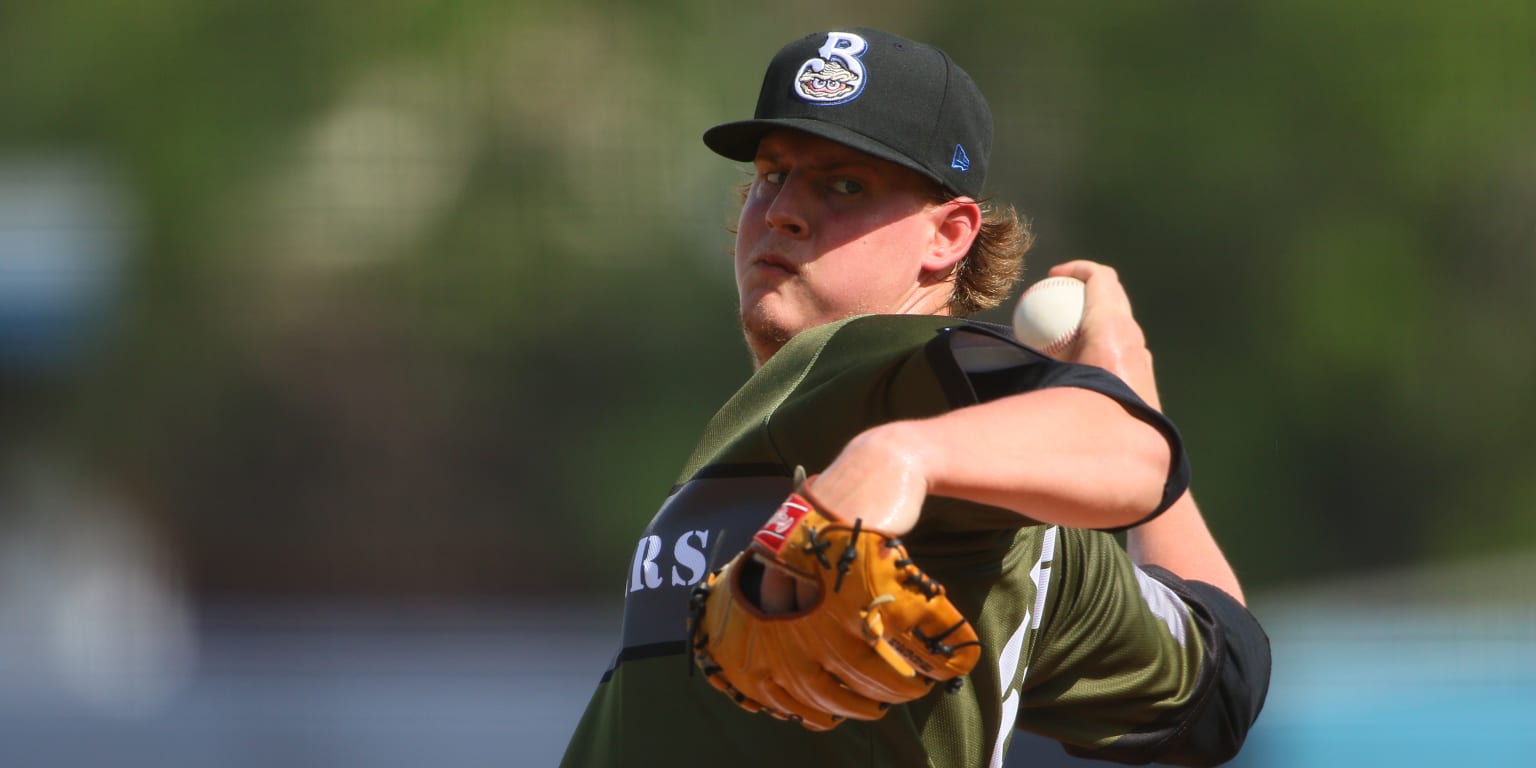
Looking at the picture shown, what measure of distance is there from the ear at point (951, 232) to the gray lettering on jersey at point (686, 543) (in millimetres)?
377

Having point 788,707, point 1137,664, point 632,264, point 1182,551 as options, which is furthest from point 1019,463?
point 632,264

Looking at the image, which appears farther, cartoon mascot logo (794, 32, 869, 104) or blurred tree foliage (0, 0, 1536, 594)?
blurred tree foliage (0, 0, 1536, 594)

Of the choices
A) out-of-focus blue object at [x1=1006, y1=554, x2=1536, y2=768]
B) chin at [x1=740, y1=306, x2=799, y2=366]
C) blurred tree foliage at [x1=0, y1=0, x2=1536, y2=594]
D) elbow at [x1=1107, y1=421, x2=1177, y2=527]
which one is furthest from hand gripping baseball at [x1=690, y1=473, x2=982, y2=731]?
blurred tree foliage at [x1=0, y1=0, x2=1536, y2=594]

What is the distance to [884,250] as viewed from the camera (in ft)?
5.14

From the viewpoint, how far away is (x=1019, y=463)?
1.02 m

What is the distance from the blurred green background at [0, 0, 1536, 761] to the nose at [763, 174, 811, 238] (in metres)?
4.32

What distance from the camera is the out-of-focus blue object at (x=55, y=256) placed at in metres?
6.14

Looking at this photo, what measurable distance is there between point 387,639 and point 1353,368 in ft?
11.9

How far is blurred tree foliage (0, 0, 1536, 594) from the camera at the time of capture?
5887mm

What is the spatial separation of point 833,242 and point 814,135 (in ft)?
0.34

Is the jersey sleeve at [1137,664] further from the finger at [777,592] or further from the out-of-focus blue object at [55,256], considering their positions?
the out-of-focus blue object at [55,256]

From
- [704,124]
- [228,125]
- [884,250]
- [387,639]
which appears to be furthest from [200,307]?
[884,250]

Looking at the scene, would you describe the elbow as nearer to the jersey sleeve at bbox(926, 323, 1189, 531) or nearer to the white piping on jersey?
the jersey sleeve at bbox(926, 323, 1189, 531)

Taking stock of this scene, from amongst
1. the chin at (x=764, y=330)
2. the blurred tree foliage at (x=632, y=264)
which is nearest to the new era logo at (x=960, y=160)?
the chin at (x=764, y=330)
